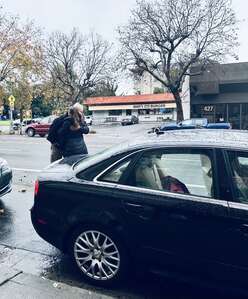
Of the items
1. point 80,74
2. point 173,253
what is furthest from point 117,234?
point 80,74

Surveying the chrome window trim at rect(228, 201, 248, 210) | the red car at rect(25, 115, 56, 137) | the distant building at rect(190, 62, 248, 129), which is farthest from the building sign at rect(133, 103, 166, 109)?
the chrome window trim at rect(228, 201, 248, 210)

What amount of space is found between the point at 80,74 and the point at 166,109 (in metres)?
17.1

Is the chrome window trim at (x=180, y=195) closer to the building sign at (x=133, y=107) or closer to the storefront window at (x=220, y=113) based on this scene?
the storefront window at (x=220, y=113)

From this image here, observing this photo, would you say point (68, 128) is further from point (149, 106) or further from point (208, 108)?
point (149, 106)

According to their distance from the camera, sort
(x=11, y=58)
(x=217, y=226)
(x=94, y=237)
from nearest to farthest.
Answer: (x=217, y=226), (x=94, y=237), (x=11, y=58)

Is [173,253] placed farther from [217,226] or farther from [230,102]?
[230,102]

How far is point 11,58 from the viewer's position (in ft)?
90.7

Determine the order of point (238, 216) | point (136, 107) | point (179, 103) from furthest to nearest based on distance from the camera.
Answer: point (136, 107), point (179, 103), point (238, 216)

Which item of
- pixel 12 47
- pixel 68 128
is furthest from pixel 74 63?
pixel 68 128

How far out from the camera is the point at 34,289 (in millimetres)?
3328

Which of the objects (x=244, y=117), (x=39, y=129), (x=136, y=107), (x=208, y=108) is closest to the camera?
(x=39, y=129)

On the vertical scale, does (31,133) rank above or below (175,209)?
below

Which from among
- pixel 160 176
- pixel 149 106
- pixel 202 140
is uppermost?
pixel 149 106

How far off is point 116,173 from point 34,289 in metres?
1.35
